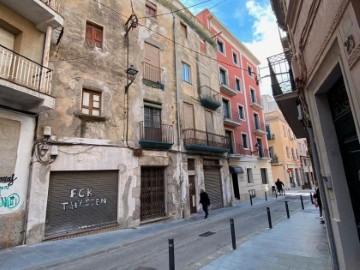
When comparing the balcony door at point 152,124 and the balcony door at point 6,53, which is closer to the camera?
the balcony door at point 6,53

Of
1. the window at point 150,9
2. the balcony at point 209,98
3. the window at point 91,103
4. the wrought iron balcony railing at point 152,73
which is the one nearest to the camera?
the window at point 91,103

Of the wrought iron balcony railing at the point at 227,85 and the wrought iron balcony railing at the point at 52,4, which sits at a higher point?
the wrought iron balcony railing at the point at 227,85

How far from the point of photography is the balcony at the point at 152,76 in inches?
541

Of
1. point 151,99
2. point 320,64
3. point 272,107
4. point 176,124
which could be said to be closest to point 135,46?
point 151,99

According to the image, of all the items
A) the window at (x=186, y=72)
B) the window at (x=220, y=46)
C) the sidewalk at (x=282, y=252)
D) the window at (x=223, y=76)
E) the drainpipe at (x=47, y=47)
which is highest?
the window at (x=220, y=46)

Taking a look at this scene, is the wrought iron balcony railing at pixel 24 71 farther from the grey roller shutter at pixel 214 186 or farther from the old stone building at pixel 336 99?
the grey roller shutter at pixel 214 186

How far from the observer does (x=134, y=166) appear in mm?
11688

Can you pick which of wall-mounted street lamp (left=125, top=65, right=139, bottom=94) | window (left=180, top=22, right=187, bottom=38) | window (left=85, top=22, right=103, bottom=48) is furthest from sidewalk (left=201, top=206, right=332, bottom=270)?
window (left=180, top=22, right=187, bottom=38)

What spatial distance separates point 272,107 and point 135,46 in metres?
33.8

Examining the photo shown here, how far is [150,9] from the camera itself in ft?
50.7

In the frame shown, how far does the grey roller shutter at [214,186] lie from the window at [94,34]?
10.7 metres

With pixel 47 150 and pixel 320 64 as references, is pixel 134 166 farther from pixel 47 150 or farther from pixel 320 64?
pixel 320 64

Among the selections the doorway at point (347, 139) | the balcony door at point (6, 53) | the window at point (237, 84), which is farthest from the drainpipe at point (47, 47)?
the window at point (237, 84)

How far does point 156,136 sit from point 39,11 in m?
7.80
